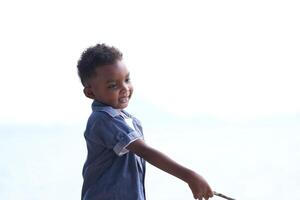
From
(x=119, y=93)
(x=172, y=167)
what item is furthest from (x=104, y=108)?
(x=172, y=167)

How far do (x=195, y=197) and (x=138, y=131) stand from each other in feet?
0.91

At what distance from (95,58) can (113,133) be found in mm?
203

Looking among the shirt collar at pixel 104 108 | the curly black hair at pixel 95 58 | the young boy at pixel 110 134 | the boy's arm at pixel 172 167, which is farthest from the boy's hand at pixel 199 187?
the curly black hair at pixel 95 58

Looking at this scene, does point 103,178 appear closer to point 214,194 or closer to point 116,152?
point 116,152

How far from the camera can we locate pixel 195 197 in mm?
1999

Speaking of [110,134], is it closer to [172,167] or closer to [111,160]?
[111,160]

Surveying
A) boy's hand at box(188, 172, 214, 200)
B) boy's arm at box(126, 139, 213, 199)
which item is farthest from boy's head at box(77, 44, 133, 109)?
boy's hand at box(188, 172, 214, 200)

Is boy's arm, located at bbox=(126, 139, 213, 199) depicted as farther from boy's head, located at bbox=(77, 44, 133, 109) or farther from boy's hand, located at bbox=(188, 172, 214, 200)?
boy's head, located at bbox=(77, 44, 133, 109)

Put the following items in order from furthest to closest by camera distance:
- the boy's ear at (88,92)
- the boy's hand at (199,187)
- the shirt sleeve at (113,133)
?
the boy's ear at (88,92)
the shirt sleeve at (113,133)
the boy's hand at (199,187)

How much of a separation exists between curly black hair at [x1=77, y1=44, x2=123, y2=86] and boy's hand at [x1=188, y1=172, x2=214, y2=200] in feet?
1.26

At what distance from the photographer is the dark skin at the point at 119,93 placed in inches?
80.2

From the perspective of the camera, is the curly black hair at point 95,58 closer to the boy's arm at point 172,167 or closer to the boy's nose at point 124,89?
the boy's nose at point 124,89

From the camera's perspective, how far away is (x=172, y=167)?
2.03m

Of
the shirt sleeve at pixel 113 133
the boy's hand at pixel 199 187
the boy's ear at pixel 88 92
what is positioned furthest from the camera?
the boy's ear at pixel 88 92
